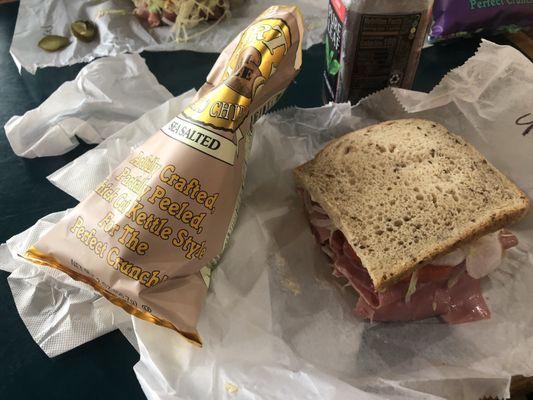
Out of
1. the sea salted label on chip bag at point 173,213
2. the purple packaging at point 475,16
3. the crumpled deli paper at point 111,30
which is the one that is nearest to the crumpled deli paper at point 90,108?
the crumpled deli paper at point 111,30

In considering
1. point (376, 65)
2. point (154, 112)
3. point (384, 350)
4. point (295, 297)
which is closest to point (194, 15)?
point (154, 112)

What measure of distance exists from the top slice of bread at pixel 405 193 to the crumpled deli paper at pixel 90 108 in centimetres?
46

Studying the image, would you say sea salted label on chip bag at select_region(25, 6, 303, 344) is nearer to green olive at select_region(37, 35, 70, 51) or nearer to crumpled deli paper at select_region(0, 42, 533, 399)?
crumpled deli paper at select_region(0, 42, 533, 399)

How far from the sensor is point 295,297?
807mm

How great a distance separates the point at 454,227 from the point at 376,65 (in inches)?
13.9

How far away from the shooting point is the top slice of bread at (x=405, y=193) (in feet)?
2.55

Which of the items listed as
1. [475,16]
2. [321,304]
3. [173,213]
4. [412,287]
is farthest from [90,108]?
[475,16]

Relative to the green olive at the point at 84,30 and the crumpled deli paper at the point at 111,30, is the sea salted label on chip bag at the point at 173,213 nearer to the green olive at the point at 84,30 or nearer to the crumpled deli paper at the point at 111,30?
the crumpled deli paper at the point at 111,30

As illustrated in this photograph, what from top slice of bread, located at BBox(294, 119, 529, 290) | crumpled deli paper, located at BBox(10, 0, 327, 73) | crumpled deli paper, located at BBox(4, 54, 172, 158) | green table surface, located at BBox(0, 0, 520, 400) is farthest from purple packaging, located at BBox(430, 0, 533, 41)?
crumpled deli paper, located at BBox(4, 54, 172, 158)

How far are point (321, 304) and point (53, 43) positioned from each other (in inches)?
40.0

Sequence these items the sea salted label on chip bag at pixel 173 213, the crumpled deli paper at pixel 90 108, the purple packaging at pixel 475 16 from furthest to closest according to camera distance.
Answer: the purple packaging at pixel 475 16, the crumpled deli paper at pixel 90 108, the sea salted label on chip bag at pixel 173 213

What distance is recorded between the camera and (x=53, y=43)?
4.32 ft

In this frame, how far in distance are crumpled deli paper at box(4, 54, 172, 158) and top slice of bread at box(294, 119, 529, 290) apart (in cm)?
46

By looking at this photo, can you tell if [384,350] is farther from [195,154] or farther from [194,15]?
[194,15]
